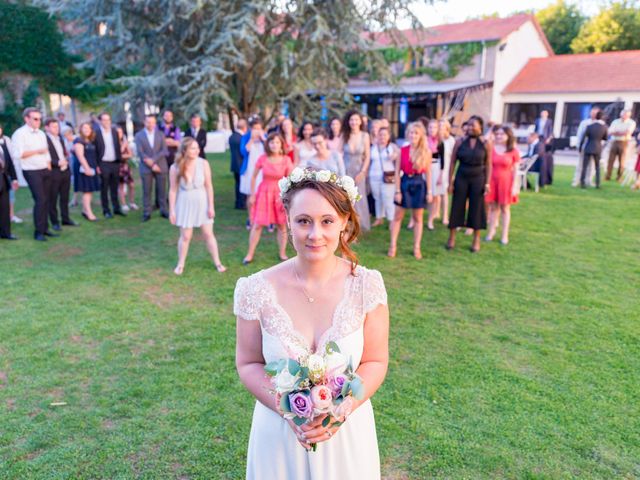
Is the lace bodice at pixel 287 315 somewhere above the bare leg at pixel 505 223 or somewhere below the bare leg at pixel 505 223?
above

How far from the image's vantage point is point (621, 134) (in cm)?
1341

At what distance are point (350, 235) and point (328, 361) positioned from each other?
689mm

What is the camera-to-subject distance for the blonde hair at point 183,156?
245 inches

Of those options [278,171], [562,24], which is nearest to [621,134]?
[278,171]

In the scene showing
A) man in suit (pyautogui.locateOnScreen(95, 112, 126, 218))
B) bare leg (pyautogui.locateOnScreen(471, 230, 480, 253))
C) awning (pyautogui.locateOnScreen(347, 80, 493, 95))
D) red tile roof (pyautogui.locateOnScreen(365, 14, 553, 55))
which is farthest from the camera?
awning (pyautogui.locateOnScreen(347, 80, 493, 95))

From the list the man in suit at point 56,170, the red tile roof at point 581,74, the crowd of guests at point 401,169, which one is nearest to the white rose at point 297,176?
the crowd of guests at point 401,169

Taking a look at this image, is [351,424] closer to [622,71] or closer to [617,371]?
[617,371]

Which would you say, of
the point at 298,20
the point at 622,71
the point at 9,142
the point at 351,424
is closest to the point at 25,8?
the point at 298,20

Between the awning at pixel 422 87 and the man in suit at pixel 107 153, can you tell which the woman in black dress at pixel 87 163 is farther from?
the awning at pixel 422 87

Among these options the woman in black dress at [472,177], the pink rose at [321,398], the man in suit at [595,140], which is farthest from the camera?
the man in suit at [595,140]

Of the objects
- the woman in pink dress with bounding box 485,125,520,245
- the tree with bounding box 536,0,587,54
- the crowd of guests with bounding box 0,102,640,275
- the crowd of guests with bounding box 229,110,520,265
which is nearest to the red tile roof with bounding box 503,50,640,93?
the tree with bounding box 536,0,587,54

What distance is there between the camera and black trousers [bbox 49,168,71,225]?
338 inches

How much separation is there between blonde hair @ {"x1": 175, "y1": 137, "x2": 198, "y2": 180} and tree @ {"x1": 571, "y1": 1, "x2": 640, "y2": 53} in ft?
123

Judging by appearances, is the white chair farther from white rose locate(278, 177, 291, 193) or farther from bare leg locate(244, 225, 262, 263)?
white rose locate(278, 177, 291, 193)
